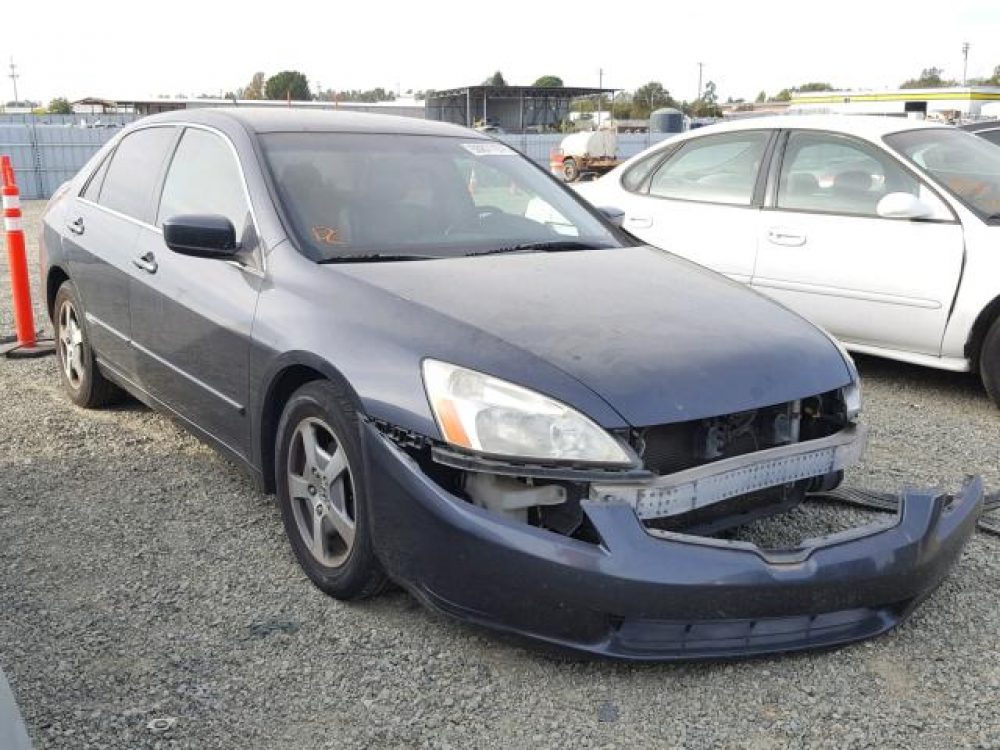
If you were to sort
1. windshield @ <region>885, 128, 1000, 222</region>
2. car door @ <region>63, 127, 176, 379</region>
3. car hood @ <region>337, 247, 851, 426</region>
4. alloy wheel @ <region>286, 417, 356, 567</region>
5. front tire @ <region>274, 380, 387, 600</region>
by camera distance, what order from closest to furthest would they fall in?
1. car hood @ <region>337, 247, 851, 426</region>
2. front tire @ <region>274, 380, 387, 600</region>
3. alloy wheel @ <region>286, 417, 356, 567</region>
4. car door @ <region>63, 127, 176, 379</region>
5. windshield @ <region>885, 128, 1000, 222</region>

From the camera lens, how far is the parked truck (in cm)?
2819

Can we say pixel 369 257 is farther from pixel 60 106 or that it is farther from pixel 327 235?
pixel 60 106

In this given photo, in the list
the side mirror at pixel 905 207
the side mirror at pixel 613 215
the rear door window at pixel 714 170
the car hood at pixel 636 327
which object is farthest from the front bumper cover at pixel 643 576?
the rear door window at pixel 714 170

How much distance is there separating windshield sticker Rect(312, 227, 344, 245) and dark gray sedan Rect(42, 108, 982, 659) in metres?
0.01

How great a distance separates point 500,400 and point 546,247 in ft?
4.20

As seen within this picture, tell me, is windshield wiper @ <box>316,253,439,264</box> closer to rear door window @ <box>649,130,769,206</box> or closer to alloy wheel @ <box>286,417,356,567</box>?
alloy wheel @ <box>286,417,356,567</box>

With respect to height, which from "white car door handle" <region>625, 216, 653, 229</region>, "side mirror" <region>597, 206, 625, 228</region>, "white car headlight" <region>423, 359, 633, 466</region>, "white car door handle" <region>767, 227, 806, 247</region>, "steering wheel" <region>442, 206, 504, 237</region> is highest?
"steering wheel" <region>442, 206, 504, 237</region>

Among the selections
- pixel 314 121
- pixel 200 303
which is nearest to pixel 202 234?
pixel 200 303

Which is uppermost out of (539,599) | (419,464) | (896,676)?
(419,464)

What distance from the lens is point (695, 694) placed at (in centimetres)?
262

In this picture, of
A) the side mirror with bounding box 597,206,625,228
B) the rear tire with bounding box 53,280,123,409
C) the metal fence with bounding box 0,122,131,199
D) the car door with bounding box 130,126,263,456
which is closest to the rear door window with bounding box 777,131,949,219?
the side mirror with bounding box 597,206,625,228

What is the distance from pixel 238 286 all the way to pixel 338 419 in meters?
0.82

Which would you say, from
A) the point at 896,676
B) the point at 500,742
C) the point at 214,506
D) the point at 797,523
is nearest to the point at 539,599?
the point at 500,742

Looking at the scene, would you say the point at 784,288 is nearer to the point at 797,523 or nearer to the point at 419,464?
the point at 797,523
